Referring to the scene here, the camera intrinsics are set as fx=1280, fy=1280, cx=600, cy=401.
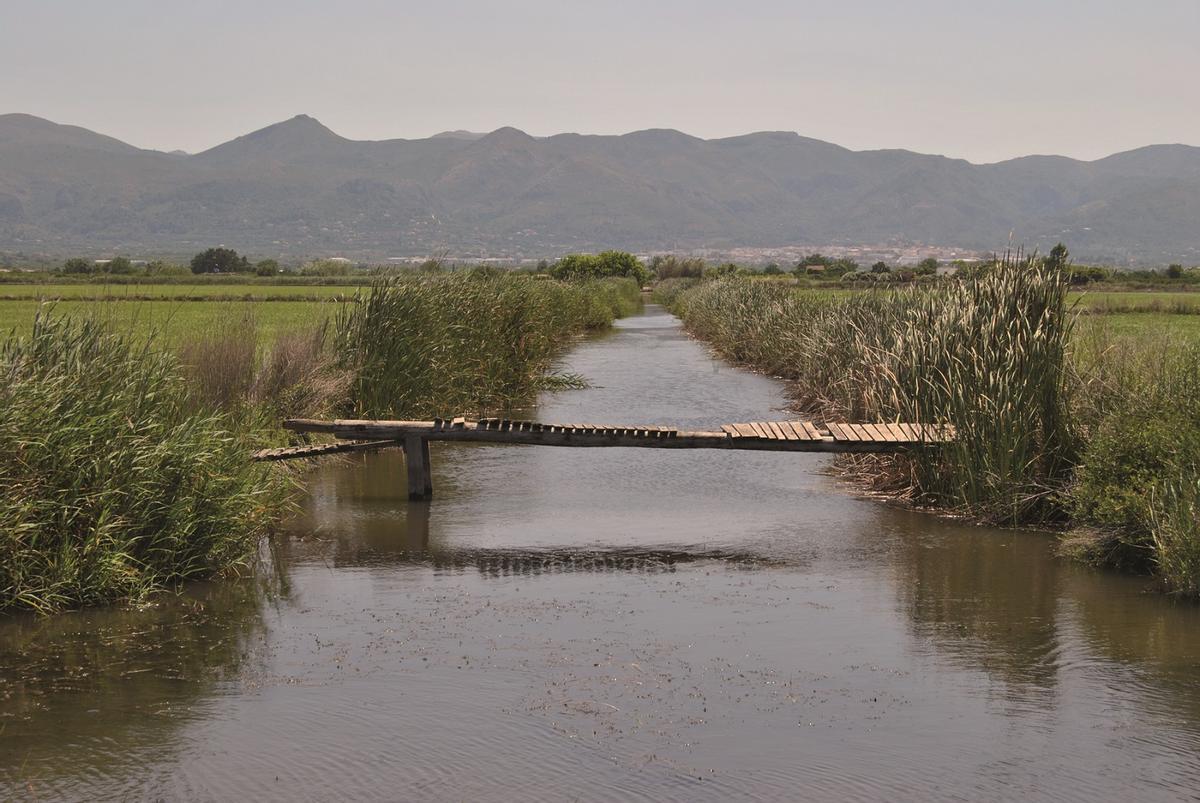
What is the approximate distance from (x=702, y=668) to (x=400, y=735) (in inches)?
80.3

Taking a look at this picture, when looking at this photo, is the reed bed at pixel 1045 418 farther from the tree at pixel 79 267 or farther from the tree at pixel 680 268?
the tree at pixel 680 268

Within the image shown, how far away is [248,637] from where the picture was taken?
8664 mm

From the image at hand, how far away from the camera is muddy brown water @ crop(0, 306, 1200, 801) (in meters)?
6.38

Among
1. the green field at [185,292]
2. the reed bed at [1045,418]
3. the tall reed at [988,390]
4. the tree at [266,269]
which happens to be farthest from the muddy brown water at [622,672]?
the tree at [266,269]

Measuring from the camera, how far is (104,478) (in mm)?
9445

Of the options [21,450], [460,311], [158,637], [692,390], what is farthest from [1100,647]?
[692,390]

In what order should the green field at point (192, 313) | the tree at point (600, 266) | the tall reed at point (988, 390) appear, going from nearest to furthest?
the tall reed at point (988, 390), the green field at point (192, 313), the tree at point (600, 266)

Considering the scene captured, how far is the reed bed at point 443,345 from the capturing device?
17203 mm

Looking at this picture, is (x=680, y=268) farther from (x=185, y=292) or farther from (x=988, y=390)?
(x=988, y=390)

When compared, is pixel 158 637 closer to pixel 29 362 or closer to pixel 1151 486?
pixel 29 362

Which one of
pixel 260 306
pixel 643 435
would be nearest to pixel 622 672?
pixel 643 435

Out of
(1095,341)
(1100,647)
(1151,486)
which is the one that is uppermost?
(1095,341)

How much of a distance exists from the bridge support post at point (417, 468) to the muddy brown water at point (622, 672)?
2.88ft

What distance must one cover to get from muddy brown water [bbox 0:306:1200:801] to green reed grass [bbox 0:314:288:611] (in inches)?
13.5
